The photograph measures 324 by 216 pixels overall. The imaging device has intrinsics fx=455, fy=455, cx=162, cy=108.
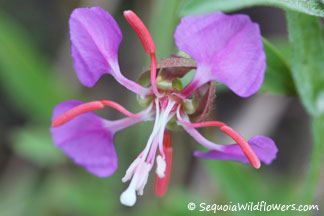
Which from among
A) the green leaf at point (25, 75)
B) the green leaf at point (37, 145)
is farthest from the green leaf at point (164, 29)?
the green leaf at point (37, 145)

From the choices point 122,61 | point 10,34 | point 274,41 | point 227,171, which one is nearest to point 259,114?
point 274,41

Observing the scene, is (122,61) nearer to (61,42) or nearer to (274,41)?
(61,42)

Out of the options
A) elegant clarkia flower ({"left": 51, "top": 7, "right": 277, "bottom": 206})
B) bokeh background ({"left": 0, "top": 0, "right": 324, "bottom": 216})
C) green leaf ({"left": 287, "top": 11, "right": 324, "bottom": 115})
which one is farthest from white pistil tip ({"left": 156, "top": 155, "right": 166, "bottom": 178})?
bokeh background ({"left": 0, "top": 0, "right": 324, "bottom": 216})

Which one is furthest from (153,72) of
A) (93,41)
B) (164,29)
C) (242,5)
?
(164,29)

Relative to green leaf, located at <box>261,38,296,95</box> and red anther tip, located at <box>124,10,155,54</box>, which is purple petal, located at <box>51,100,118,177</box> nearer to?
red anther tip, located at <box>124,10,155,54</box>

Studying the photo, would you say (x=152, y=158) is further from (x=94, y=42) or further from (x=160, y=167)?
(x=94, y=42)

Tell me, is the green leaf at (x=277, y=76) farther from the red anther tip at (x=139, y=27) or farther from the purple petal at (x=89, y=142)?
the purple petal at (x=89, y=142)
